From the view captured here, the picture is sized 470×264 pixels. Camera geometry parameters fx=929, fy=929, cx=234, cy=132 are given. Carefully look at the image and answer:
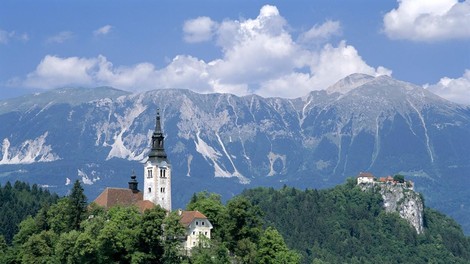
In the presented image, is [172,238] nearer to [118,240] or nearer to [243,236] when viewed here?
[118,240]

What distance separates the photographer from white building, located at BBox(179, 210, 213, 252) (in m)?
125

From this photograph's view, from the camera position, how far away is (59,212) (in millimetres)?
125438

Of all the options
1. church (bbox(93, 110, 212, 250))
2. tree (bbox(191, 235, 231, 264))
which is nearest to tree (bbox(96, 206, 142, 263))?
tree (bbox(191, 235, 231, 264))

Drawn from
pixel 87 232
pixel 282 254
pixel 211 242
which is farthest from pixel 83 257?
pixel 282 254

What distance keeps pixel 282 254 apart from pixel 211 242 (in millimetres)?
11157

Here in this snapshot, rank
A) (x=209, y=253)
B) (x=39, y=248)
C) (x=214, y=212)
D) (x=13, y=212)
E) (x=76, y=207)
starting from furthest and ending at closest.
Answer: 1. (x=13, y=212)
2. (x=214, y=212)
3. (x=76, y=207)
4. (x=209, y=253)
5. (x=39, y=248)

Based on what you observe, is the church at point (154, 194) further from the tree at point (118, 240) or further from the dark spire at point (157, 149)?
the tree at point (118, 240)

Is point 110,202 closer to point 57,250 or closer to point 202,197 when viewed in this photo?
point 202,197

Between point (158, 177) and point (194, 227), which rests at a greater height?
point (158, 177)

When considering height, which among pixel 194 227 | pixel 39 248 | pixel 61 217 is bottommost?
pixel 39 248

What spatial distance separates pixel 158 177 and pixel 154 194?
2.79m

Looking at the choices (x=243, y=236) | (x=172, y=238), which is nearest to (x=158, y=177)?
(x=243, y=236)

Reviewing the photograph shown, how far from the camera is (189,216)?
418 ft

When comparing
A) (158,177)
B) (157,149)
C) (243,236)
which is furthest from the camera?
(157,149)
